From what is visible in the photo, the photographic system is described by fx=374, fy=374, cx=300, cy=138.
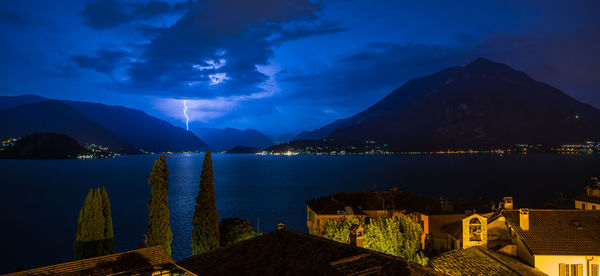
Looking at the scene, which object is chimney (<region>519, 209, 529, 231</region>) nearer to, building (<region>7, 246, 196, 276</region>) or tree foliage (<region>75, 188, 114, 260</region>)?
building (<region>7, 246, 196, 276</region>)

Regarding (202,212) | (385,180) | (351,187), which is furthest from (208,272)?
(385,180)

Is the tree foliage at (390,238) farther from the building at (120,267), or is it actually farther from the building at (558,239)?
the building at (120,267)

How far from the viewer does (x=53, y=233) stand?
52562 millimetres

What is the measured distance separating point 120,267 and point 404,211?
33.6 metres

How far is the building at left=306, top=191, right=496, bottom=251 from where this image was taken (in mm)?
36594

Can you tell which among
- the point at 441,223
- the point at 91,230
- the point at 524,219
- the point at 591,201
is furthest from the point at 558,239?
the point at 91,230

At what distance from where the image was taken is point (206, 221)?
99.5 ft

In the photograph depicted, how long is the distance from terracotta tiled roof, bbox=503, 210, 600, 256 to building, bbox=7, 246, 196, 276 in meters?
18.9

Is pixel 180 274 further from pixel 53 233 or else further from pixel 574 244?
pixel 53 233

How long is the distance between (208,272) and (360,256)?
6.02 m

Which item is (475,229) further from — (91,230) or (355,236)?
(91,230)

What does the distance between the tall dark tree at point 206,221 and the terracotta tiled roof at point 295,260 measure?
1457cm

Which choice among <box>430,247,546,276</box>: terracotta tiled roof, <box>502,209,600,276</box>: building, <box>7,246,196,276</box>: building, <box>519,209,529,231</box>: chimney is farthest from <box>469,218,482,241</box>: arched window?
<box>7,246,196,276</box>: building

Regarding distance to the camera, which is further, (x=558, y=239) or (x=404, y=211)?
(x=404, y=211)
